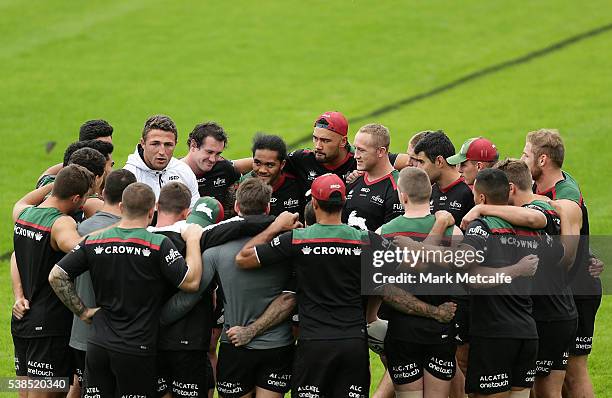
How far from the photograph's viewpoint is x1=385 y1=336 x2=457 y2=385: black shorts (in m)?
7.92

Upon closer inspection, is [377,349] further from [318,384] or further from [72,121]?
[72,121]

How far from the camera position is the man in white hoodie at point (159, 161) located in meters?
9.73

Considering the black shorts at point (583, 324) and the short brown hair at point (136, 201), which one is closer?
the short brown hair at point (136, 201)

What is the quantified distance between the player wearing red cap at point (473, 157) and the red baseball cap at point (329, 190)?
6.09ft

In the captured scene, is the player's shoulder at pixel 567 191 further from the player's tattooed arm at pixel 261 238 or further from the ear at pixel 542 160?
the player's tattooed arm at pixel 261 238

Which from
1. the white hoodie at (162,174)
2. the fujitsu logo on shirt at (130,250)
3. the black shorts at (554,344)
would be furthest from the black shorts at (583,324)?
the fujitsu logo on shirt at (130,250)

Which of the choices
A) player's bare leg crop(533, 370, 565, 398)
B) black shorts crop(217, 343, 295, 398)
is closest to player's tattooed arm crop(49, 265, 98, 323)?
black shorts crop(217, 343, 295, 398)

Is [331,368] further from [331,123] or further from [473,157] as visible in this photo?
[331,123]

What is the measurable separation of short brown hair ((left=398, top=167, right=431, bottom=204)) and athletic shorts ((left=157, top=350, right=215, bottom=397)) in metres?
2.05

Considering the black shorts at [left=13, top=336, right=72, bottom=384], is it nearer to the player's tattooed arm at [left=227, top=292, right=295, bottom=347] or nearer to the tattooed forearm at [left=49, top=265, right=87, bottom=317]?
the tattooed forearm at [left=49, top=265, right=87, bottom=317]

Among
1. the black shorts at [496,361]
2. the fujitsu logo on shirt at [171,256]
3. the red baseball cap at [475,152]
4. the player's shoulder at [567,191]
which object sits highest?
the red baseball cap at [475,152]

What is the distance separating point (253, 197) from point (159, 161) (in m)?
2.33

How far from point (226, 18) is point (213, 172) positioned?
19206 millimetres

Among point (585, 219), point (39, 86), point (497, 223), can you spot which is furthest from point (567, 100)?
point (497, 223)
